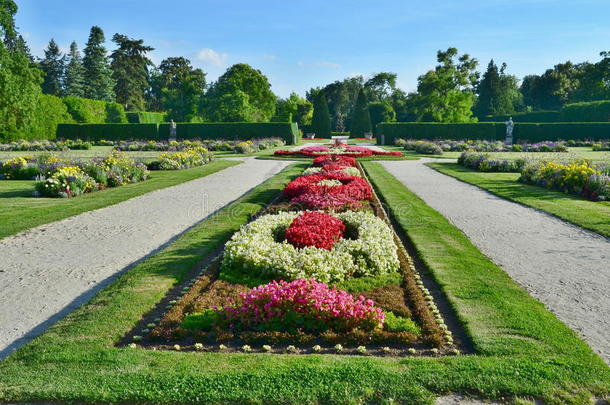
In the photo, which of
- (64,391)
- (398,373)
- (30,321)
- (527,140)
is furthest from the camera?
(527,140)

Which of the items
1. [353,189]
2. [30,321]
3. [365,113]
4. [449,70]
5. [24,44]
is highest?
[24,44]

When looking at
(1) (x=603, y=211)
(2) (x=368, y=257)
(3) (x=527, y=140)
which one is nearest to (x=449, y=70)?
(3) (x=527, y=140)

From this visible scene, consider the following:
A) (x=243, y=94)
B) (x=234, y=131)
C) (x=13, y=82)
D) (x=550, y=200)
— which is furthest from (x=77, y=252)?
(x=243, y=94)

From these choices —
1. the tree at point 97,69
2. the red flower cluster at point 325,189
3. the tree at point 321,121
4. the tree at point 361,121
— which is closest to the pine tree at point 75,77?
the tree at point 97,69

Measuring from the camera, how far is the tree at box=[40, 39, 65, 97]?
64250 millimetres

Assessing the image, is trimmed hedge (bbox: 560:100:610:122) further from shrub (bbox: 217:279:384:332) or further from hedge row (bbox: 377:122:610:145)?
shrub (bbox: 217:279:384:332)

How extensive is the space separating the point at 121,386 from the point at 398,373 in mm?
1902

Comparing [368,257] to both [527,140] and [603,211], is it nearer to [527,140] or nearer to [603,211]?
[603,211]

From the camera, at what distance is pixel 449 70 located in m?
50.4

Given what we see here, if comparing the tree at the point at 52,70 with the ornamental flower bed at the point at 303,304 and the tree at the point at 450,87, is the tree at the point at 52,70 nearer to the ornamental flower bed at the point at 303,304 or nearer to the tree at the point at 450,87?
the tree at the point at 450,87

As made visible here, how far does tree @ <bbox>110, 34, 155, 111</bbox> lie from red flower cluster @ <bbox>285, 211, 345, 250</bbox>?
67.8 metres

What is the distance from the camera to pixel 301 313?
4141 mm

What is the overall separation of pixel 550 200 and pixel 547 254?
516cm

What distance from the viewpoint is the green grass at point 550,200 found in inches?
336
